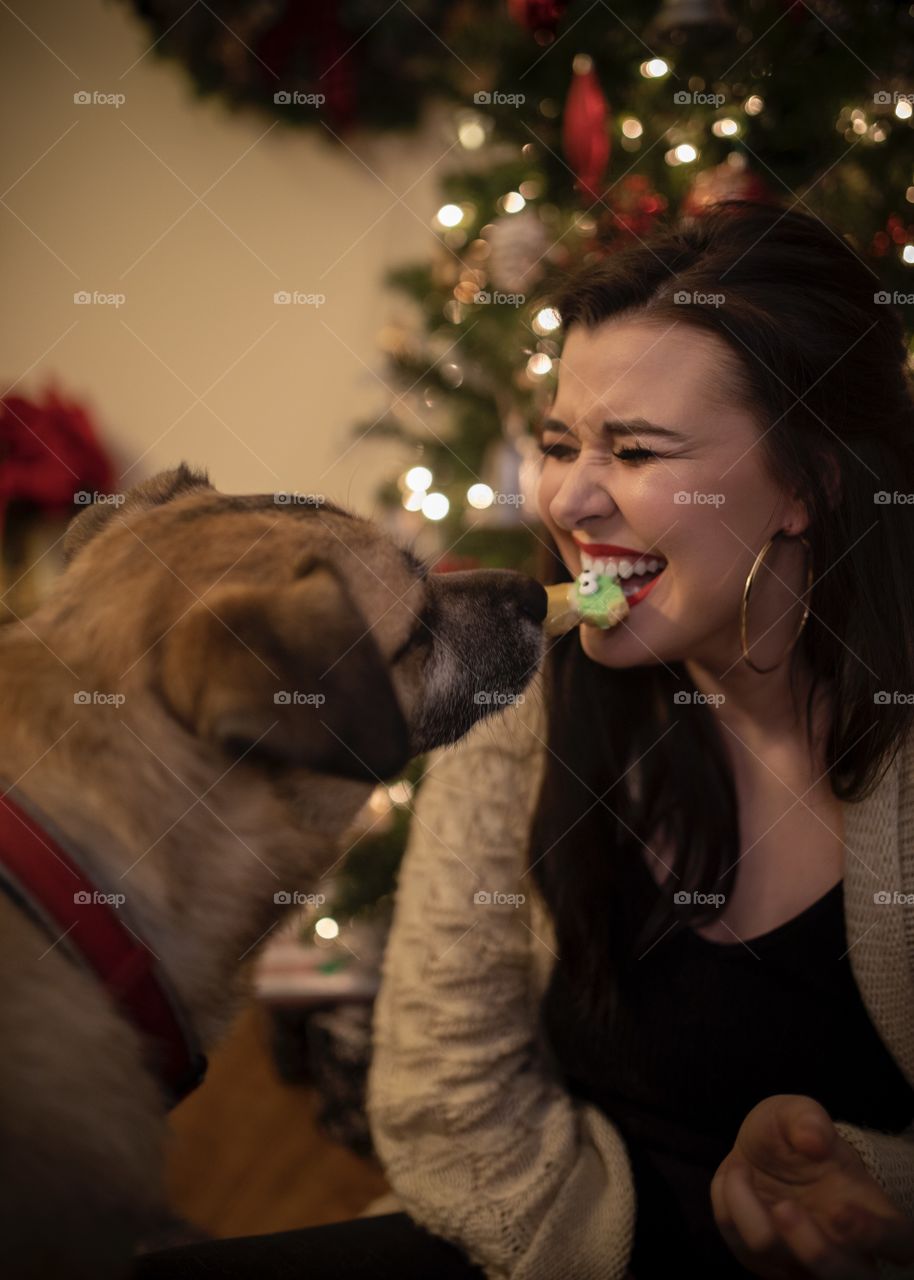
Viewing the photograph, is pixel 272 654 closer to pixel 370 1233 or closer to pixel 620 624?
pixel 620 624

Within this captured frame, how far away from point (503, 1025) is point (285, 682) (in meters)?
0.77

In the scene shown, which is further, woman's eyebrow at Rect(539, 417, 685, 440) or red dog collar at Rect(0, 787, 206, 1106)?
woman's eyebrow at Rect(539, 417, 685, 440)

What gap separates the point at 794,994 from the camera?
1224mm

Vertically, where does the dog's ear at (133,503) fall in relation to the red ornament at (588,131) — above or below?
below

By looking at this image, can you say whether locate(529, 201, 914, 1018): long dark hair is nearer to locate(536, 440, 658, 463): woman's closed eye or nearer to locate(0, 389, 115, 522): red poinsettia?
locate(536, 440, 658, 463): woman's closed eye

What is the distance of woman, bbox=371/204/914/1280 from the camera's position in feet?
3.86

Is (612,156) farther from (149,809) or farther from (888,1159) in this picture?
(888,1159)

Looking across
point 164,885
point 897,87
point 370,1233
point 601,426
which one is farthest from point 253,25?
point 370,1233

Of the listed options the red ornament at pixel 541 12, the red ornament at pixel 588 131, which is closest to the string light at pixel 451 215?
the red ornament at pixel 588 131

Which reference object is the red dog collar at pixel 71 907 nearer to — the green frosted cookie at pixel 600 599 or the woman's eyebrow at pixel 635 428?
the green frosted cookie at pixel 600 599

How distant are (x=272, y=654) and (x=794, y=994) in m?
0.89

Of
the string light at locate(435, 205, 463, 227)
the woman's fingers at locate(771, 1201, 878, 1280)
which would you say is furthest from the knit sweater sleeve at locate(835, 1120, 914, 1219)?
the string light at locate(435, 205, 463, 227)

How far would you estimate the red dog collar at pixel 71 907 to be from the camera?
749 millimetres

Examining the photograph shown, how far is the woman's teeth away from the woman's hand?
66 centimetres
